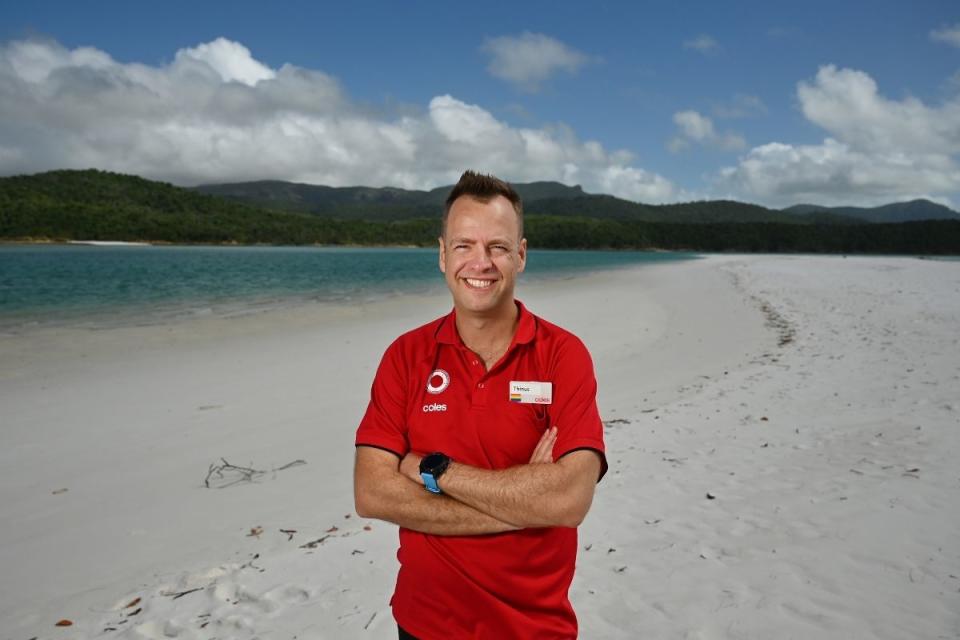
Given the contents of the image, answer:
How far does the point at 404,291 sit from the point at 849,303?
19.6 meters

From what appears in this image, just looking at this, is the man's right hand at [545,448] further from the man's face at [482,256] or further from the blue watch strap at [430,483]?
the man's face at [482,256]

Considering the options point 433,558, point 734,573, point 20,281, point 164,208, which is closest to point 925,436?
point 734,573

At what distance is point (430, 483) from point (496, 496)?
0.22 meters

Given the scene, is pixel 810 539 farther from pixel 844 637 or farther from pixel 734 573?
pixel 844 637

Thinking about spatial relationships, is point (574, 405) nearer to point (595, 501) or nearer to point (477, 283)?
point (477, 283)

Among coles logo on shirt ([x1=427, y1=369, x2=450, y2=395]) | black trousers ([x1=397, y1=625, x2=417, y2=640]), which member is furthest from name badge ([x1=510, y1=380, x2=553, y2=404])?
black trousers ([x1=397, y1=625, x2=417, y2=640])

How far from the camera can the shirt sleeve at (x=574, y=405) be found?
1.86 m

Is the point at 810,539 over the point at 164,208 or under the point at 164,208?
under

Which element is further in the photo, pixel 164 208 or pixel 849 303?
pixel 164 208

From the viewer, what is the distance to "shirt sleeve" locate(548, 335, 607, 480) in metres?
1.86

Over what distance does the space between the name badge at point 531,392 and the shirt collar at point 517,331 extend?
14 cm

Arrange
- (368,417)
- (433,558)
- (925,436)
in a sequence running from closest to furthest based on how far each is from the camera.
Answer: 1. (433,558)
2. (368,417)
3. (925,436)

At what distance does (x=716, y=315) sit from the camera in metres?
17.1

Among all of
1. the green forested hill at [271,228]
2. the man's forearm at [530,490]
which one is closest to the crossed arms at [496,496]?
the man's forearm at [530,490]
